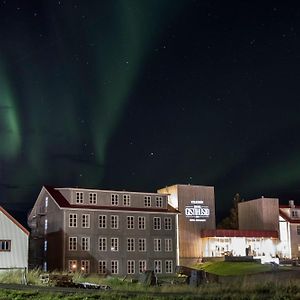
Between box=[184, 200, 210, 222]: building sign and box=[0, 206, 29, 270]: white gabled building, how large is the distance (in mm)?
27449

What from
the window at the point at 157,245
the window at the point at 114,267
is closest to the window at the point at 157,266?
the window at the point at 157,245

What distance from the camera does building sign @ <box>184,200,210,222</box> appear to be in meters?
80.6

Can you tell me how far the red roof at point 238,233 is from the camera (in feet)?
266

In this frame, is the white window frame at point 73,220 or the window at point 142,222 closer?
the white window frame at point 73,220

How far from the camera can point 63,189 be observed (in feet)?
235

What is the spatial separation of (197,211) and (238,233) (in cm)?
804

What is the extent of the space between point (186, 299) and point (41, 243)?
47.0m

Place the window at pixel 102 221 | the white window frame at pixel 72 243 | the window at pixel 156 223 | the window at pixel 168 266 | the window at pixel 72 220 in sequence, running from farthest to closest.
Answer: the window at pixel 156 223
the window at pixel 168 266
the window at pixel 102 221
the window at pixel 72 220
the white window frame at pixel 72 243

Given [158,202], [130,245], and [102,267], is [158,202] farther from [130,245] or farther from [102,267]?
[102,267]

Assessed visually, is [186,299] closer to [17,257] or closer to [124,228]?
[17,257]

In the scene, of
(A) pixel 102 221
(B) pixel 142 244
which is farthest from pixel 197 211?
(A) pixel 102 221

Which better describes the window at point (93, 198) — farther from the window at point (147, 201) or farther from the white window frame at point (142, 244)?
the white window frame at point (142, 244)

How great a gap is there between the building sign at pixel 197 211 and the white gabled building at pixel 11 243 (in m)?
27.4

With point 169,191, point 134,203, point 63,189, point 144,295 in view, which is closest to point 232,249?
point 169,191
